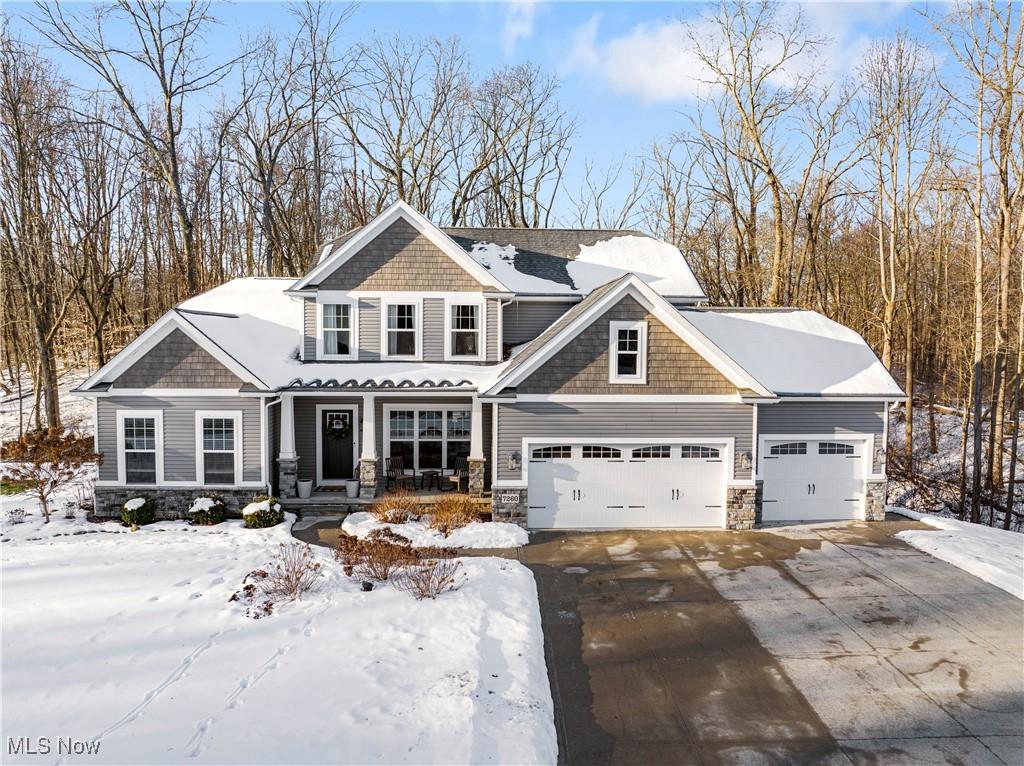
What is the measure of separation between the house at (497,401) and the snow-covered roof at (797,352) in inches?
2.4

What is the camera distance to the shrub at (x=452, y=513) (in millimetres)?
13828

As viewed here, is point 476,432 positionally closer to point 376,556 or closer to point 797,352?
point 376,556

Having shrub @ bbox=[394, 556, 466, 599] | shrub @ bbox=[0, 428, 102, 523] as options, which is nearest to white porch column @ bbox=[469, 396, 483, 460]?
shrub @ bbox=[394, 556, 466, 599]

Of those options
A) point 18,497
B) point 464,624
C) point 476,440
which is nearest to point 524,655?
point 464,624

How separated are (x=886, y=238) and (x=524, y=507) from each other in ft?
84.5

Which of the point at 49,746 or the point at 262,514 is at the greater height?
the point at 262,514

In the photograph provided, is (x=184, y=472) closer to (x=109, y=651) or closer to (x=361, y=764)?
(x=109, y=651)

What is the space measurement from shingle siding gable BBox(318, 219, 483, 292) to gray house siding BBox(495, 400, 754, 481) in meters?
4.37

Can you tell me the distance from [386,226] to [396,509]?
24.4 feet

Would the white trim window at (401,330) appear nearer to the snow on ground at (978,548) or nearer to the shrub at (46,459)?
the shrub at (46,459)

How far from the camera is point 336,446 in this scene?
1706 cm

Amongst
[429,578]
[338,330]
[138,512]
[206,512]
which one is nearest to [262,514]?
[206,512]

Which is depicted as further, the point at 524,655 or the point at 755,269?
the point at 755,269

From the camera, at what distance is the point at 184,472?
14938 millimetres
